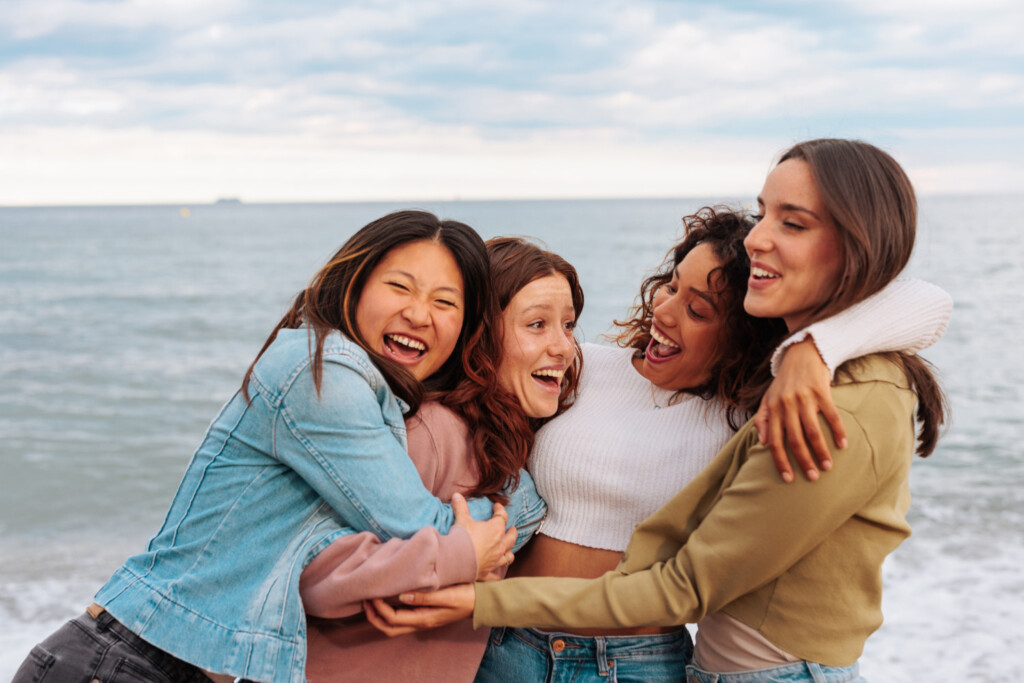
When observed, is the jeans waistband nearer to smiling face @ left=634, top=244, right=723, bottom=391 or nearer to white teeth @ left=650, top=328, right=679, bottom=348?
smiling face @ left=634, top=244, right=723, bottom=391

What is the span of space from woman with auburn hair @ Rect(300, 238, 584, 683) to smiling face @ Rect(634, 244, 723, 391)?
330 mm

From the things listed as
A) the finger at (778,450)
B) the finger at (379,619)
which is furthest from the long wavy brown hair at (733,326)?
the finger at (379,619)

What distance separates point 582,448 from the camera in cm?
305

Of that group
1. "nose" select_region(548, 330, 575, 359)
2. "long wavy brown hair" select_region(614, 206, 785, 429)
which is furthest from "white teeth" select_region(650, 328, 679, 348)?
"nose" select_region(548, 330, 575, 359)

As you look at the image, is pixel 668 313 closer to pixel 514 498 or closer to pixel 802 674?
pixel 514 498

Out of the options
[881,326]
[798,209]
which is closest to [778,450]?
[881,326]

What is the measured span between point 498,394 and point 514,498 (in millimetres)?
377

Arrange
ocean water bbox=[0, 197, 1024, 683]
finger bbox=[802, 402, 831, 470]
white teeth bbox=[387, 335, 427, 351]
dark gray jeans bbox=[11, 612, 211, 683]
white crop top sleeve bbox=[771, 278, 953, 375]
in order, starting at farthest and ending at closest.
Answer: ocean water bbox=[0, 197, 1024, 683]
white teeth bbox=[387, 335, 427, 351]
dark gray jeans bbox=[11, 612, 211, 683]
white crop top sleeve bbox=[771, 278, 953, 375]
finger bbox=[802, 402, 831, 470]

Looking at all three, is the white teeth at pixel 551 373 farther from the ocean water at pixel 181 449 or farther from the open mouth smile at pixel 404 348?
the ocean water at pixel 181 449

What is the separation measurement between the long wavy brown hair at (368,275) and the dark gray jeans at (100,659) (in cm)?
80

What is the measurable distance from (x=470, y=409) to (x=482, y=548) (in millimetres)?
593

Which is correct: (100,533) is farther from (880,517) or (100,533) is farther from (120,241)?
(120,241)

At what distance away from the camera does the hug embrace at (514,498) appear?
2252 millimetres

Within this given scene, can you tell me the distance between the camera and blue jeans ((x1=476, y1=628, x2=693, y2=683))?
282 centimetres
